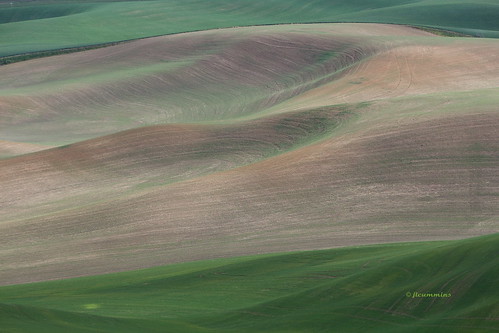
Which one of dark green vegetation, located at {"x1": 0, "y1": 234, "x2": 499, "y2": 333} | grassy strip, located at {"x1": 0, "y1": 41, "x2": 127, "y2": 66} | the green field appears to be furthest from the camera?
grassy strip, located at {"x1": 0, "y1": 41, "x2": 127, "y2": 66}

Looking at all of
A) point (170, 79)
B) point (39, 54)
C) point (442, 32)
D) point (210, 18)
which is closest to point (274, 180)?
point (170, 79)

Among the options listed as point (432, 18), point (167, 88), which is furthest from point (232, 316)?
point (432, 18)

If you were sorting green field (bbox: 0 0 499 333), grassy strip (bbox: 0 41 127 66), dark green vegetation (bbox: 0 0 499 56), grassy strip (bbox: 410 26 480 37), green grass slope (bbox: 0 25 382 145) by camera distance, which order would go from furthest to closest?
dark green vegetation (bbox: 0 0 499 56) → grassy strip (bbox: 0 41 127 66) → grassy strip (bbox: 410 26 480 37) → green grass slope (bbox: 0 25 382 145) → green field (bbox: 0 0 499 333)

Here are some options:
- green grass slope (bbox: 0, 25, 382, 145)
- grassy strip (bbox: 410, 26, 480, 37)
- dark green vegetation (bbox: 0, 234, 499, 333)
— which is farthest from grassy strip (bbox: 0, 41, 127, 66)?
dark green vegetation (bbox: 0, 234, 499, 333)

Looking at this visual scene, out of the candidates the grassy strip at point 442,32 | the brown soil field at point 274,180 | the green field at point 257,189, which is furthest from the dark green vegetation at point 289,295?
the grassy strip at point 442,32

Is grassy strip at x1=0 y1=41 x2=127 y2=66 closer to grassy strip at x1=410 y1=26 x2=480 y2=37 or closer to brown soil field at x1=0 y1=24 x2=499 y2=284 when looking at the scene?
brown soil field at x1=0 y1=24 x2=499 y2=284

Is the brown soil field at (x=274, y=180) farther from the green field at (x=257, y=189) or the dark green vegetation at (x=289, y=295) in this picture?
the dark green vegetation at (x=289, y=295)

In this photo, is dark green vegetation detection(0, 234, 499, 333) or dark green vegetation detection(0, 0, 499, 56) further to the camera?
dark green vegetation detection(0, 0, 499, 56)
